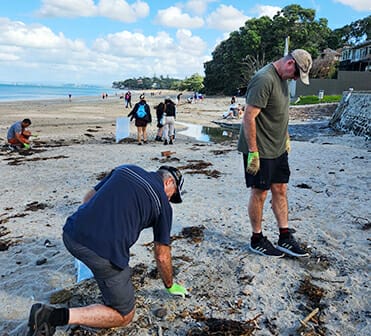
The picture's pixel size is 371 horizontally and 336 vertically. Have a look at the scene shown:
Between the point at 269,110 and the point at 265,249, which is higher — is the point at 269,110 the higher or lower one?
the higher one

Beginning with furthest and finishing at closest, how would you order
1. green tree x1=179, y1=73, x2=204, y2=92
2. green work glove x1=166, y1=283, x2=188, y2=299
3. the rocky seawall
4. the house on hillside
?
green tree x1=179, y1=73, x2=204, y2=92 → the house on hillside → the rocky seawall → green work glove x1=166, y1=283, x2=188, y2=299

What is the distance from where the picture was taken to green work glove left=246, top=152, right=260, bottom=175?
3369 millimetres

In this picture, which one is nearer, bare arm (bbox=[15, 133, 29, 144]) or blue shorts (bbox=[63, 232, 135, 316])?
blue shorts (bbox=[63, 232, 135, 316])

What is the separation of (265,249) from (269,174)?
2.79 ft

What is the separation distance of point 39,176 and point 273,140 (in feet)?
19.0

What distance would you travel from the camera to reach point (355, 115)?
15.0m

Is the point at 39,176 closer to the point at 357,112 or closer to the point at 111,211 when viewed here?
the point at 111,211

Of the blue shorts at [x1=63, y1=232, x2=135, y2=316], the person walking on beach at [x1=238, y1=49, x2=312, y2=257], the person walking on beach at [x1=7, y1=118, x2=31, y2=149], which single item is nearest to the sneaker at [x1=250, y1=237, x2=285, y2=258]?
the person walking on beach at [x1=238, y1=49, x2=312, y2=257]

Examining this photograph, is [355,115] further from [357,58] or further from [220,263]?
[357,58]

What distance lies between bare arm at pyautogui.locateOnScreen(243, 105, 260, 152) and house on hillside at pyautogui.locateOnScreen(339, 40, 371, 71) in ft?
148

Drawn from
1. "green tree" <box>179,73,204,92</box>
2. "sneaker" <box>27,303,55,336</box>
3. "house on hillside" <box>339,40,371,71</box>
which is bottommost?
"sneaker" <box>27,303,55,336</box>

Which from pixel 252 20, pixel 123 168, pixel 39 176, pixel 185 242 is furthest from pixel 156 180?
→ pixel 252 20

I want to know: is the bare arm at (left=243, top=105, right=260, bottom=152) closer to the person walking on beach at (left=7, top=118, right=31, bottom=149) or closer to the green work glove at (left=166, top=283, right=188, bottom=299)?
the green work glove at (left=166, top=283, right=188, bottom=299)

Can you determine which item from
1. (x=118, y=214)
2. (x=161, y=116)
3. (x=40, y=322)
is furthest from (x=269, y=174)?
(x=161, y=116)
